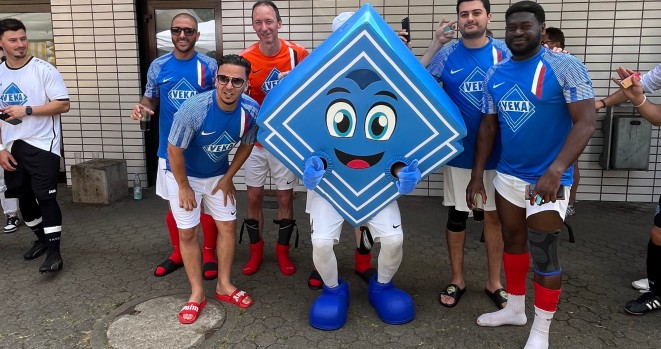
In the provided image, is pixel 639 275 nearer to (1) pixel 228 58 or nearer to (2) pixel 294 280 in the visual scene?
(2) pixel 294 280

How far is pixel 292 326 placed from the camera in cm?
323

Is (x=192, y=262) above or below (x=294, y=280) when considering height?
above

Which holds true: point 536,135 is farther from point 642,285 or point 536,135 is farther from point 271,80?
point 271,80

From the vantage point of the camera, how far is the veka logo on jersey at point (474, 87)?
10.3ft

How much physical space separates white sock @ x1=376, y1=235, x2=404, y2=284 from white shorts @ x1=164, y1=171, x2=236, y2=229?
1.08 metres

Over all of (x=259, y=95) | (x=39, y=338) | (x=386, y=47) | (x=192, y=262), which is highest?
(x=386, y=47)

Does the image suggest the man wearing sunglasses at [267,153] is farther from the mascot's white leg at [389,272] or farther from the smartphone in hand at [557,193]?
the smartphone in hand at [557,193]

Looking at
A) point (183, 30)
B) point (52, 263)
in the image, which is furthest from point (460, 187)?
point (52, 263)

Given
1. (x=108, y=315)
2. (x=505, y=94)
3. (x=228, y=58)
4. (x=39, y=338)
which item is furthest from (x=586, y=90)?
(x=39, y=338)

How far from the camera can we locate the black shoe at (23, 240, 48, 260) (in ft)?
14.2

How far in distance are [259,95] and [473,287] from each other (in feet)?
7.00

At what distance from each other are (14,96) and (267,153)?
2.04 m

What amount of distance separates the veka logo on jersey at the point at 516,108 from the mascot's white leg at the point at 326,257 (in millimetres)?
1155

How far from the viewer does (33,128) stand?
4043mm
